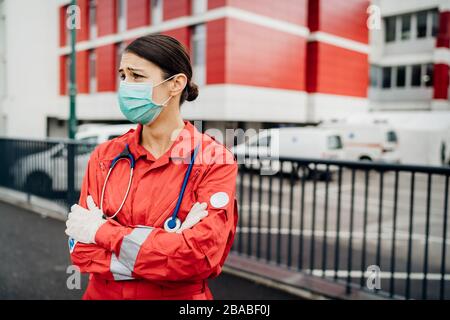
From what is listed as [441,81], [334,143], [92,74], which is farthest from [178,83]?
[441,81]

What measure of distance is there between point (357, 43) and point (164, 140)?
25026mm

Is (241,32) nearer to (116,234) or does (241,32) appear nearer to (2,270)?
(2,270)

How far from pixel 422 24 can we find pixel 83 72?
68.2 feet

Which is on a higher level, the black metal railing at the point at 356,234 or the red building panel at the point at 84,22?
the red building panel at the point at 84,22

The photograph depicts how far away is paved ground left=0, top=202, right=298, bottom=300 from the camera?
3891mm

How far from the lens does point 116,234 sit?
4.53 feet

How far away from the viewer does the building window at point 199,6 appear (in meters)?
18.3

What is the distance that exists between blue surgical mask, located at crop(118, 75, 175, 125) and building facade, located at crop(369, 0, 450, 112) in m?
27.5

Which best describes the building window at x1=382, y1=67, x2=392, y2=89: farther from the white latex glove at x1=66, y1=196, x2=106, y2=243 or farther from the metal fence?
the white latex glove at x1=66, y1=196, x2=106, y2=243

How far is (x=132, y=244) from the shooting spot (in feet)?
4.47

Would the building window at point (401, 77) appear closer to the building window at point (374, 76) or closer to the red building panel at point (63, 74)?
the building window at point (374, 76)

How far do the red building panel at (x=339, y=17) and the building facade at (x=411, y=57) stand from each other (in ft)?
10.3

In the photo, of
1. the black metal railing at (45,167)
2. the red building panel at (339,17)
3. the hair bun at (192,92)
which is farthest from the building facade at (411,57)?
the hair bun at (192,92)

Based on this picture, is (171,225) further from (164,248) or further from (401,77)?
(401,77)
